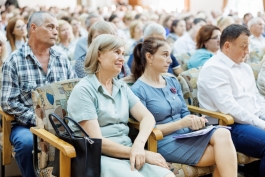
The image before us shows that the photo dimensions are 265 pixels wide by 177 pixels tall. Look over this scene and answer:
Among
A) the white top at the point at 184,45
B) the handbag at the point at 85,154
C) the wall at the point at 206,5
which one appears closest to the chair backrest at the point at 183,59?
the white top at the point at 184,45

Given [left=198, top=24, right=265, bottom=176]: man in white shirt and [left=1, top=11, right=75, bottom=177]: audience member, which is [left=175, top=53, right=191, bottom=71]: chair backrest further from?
[left=1, top=11, right=75, bottom=177]: audience member

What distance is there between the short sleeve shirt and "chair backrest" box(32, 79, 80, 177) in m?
0.21

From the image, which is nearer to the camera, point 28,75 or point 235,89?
point 28,75

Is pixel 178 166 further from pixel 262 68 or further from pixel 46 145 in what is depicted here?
pixel 262 68

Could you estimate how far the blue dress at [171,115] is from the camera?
2.67 m

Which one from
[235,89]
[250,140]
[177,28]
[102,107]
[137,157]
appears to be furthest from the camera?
[177,28]

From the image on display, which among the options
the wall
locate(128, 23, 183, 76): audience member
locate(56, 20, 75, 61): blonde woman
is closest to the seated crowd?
locate(128, 23, 183, 76): audience member

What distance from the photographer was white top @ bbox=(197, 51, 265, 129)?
→ 10.1ft

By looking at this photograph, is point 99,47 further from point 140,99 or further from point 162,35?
point 162,35

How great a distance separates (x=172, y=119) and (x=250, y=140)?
0.53 meters

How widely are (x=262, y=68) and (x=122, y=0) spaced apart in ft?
52.9

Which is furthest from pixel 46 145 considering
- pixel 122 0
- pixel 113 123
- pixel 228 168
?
pixel 122 0

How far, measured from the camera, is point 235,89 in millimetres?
3189

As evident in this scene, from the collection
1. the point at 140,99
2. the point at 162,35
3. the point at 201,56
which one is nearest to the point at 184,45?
the point at 162,35
